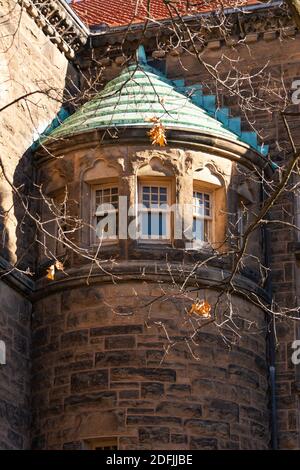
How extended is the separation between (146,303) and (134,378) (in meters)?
1.04

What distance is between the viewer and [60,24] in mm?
23672

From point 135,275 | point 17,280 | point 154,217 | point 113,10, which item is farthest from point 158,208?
point 113,10

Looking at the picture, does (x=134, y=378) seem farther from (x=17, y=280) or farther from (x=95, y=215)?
(x=95, y=215)

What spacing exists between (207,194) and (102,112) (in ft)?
6.22

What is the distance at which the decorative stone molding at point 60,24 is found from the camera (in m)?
22.9

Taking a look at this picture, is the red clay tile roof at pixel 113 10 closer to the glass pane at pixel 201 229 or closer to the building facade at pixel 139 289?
the building facade at pixel 139 289

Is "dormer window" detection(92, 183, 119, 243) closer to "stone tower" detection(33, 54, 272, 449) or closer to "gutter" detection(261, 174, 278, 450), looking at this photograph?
"stone tower" detection(33, 54, 272, 449)

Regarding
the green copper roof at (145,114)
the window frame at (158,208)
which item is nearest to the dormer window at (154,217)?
the window frame at (158,208)

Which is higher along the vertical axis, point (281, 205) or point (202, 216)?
point (281, 205)

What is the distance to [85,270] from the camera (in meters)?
20.5

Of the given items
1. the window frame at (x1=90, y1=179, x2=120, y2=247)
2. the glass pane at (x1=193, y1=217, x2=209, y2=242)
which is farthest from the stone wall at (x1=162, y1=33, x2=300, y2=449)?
the window frame at (x1=90, y1=179, x2=120, y2=247)

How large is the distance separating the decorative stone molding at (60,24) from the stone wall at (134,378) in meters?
4.58

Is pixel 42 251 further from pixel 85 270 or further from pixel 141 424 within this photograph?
pixel 141 424

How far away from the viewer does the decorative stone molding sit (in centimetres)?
2291
